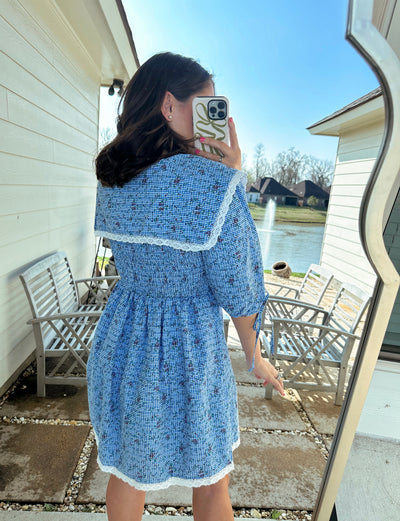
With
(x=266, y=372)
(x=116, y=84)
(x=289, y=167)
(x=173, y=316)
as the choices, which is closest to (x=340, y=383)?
(x=266, y=372)

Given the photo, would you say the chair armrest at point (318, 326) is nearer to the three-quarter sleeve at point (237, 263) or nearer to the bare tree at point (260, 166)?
the three-quarter sleeve at point (237, 263)

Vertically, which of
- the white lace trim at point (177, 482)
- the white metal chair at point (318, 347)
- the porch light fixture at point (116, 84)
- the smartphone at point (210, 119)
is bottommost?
the white metal chair at point (318, 347)

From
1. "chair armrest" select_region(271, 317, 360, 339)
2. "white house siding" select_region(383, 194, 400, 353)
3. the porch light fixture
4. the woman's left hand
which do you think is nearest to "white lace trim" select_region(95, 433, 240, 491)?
"white house siding" select_region(383, 194, 400, 353)

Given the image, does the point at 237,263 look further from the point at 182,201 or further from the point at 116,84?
the point at 116,84

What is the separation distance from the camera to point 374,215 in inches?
24.2

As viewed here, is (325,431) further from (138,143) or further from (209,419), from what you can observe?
(138,143)

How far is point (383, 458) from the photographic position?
1175 millimetres

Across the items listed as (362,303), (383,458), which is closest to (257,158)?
(362,303)

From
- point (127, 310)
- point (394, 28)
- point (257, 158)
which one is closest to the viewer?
point (394, 28)

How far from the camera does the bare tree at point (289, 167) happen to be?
25.6ft

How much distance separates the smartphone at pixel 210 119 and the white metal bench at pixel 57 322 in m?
1.30

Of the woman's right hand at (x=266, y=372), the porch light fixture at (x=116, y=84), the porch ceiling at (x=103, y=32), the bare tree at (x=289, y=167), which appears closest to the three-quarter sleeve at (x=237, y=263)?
the woman's right hand at (x=266, y=372)

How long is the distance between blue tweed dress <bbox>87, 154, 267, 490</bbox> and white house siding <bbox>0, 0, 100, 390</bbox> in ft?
4.75

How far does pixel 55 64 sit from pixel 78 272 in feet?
6.50
